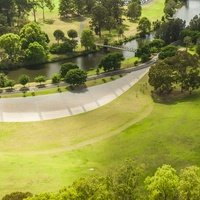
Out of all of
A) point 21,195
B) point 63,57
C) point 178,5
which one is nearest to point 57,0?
point 178,5

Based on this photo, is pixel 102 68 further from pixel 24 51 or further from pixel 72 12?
pixel 72 12

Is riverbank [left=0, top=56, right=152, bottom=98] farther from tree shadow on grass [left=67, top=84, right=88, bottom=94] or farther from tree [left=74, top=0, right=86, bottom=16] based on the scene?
tree [left=74, top=0, right=86, bottom=16]

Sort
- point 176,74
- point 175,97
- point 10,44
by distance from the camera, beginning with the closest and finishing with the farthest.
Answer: point 176,74 < point 175,97 < point 10,44

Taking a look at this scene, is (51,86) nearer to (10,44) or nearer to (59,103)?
(59,103)

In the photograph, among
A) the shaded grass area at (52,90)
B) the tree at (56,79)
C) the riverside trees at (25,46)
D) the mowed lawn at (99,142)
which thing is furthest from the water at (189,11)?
the mowed lawn at (99,142)

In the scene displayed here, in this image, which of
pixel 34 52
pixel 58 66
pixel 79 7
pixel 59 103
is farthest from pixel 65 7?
pixel 59 103
